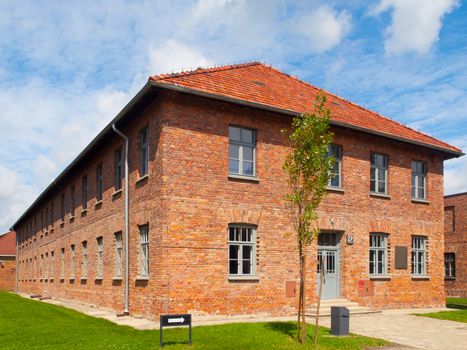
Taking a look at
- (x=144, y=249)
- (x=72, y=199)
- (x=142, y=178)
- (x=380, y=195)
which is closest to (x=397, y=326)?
(x=380, y=195)

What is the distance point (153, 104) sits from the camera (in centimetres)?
1603

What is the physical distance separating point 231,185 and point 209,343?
5839 millimetres

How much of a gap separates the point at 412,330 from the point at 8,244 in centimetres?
5794

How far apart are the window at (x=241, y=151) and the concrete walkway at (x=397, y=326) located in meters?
4.38

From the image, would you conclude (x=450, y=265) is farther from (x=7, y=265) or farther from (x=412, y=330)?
(x=7, y=265)

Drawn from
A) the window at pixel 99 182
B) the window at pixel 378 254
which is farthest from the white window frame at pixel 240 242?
the window at pixel 99 182

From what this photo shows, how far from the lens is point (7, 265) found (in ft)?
189

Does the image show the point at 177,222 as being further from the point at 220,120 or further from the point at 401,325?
the point at 401,325

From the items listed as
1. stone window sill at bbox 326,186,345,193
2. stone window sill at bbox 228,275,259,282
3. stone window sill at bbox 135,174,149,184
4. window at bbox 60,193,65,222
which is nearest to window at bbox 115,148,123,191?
stone window sill at bbox 135,174,149,184

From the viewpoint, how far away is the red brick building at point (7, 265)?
55.9 meters

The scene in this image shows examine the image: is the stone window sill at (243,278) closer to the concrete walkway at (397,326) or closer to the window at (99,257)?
the concrete walkway at (397,326)

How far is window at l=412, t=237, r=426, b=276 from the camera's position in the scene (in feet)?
68.2

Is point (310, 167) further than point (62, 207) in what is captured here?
No

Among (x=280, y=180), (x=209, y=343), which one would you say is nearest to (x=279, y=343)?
(x=209, y=343)
